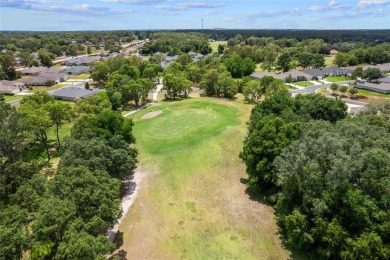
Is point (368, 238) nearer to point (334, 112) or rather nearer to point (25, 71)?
point (334, 112)

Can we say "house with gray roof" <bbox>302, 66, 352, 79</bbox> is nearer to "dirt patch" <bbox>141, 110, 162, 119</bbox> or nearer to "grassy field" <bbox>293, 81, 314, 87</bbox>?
"grassy field" <bbox>293, 81, 314, 87</bbox>

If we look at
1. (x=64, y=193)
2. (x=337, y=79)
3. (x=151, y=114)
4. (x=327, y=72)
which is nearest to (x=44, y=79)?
(x=151, y=114)

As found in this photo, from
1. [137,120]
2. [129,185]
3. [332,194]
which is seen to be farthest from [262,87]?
[332,194]

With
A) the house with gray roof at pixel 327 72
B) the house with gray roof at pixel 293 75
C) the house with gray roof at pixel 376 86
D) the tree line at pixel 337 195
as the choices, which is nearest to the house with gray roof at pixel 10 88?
the house with gray roof at pixel 293 75

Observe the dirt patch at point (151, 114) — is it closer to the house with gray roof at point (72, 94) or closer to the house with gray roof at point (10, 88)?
the house with gray roof at point (72, 94)

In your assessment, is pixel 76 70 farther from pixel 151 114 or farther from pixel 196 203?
pixel 196 203
